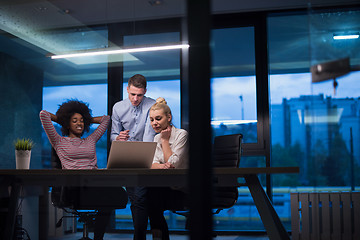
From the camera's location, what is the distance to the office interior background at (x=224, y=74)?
4.16 m

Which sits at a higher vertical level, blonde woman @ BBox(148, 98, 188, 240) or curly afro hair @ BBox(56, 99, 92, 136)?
curly afro hair @ BBox(56, 99, 92, 136)

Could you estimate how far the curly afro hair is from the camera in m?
2.98

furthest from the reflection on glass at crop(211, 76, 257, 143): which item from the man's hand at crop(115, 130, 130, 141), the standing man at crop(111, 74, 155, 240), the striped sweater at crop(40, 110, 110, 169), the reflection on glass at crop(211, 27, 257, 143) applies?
the striped sweater at crop(40, 110, 110, 169)

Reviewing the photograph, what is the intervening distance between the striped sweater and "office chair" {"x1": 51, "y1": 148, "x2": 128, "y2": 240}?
0.58 metres

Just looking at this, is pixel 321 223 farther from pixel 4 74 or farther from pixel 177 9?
pixel 4 74

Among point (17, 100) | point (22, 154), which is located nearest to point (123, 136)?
point (22, 154)

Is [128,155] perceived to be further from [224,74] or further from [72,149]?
[224,74]

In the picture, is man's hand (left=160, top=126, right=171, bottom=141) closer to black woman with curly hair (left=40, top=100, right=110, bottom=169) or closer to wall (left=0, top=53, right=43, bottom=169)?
black woman with curly hair (left=40, top=100, right=110, bottom=169)

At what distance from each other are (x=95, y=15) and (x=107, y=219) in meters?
3.37

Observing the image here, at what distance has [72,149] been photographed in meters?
2.88

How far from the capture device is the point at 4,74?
525 cm

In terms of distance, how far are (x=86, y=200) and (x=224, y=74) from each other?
2926mm

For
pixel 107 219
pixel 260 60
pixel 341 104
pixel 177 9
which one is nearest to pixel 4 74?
pixel 177 9

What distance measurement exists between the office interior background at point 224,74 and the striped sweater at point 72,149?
1.14 meters
